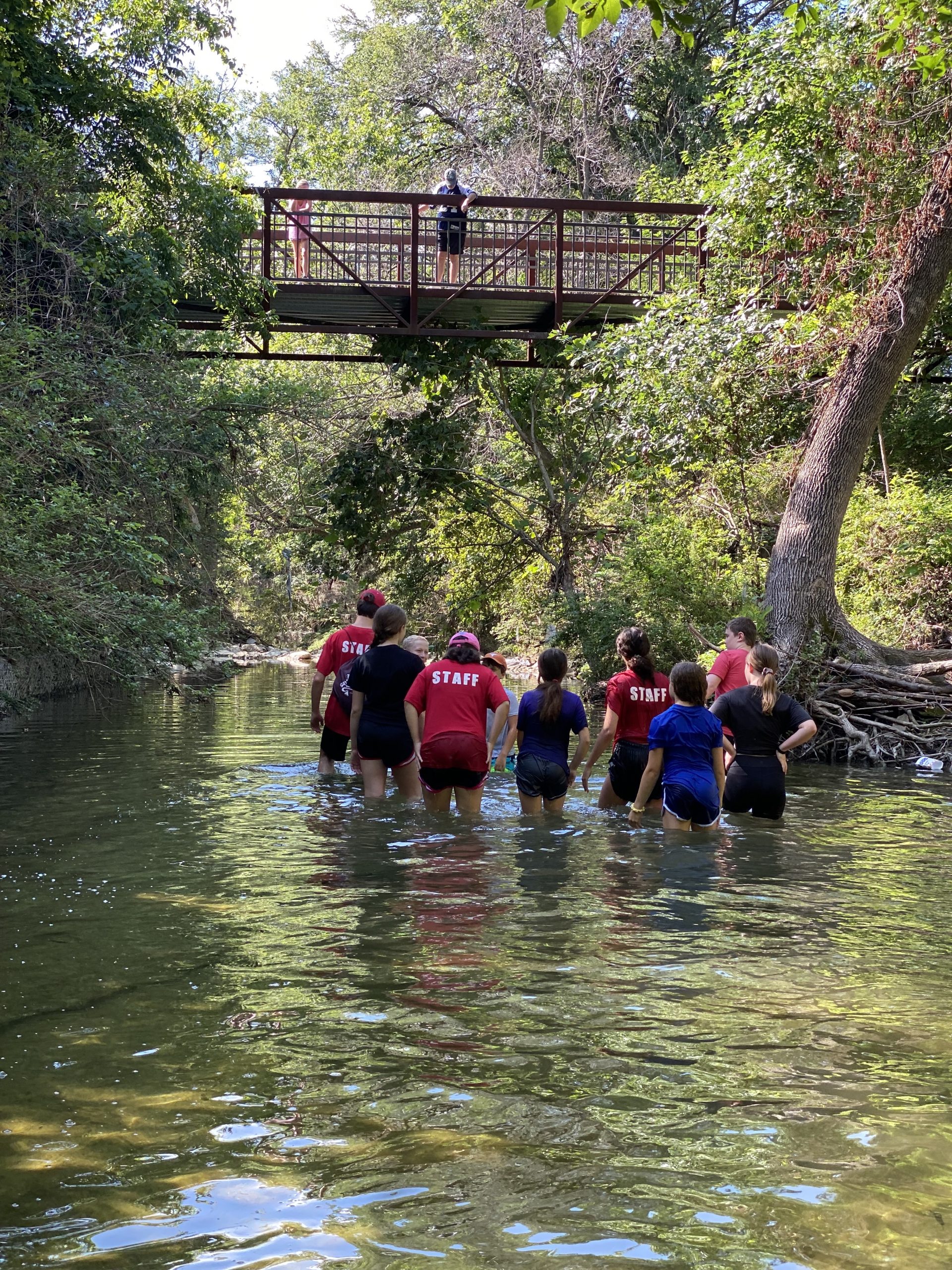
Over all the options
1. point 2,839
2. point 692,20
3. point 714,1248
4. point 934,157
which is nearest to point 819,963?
point 714,1248

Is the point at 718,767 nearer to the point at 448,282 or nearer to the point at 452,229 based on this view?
the point at 452,229

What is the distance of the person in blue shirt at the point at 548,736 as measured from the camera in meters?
10.1

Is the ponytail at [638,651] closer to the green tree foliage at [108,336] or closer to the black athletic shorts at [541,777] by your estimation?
the black athletic shorts at [541,777]

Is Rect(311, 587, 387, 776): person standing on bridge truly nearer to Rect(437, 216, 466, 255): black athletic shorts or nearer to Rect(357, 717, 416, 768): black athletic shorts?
Rect(357, 717, 416, 768): black athletic shorts

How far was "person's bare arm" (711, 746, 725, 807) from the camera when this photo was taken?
9.56 meters

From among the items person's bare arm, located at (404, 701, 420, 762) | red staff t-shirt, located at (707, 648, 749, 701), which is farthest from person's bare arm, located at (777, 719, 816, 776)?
person's bare arm, located at (404, 701, 420, 762)

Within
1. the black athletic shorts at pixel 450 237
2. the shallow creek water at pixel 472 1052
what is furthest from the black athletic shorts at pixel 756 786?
the black athletic shorts at pixel 450 237

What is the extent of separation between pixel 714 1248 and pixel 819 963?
302 cm

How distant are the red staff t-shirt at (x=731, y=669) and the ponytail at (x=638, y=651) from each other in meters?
0.72

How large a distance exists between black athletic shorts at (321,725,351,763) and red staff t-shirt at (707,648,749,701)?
3.70 meters

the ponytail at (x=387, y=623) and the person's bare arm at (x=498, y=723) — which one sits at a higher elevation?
the ponytail at (x=387, y=623)

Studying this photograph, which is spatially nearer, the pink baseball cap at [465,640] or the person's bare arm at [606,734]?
the pink baseball cap at [465,640]

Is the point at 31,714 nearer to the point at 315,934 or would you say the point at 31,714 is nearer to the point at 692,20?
the point at 315,934

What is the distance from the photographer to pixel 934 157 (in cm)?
1630
